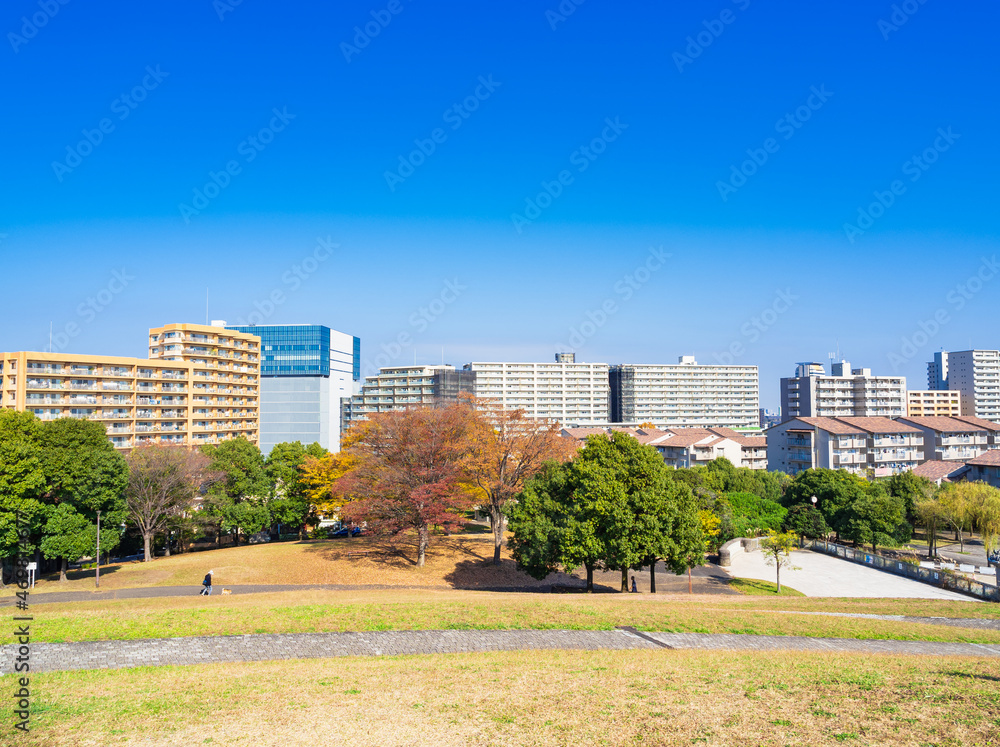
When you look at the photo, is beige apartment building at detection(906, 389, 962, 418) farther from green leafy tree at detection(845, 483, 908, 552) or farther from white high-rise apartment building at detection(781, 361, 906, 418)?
green leafy tree at detection(845, 483, 908, 552)

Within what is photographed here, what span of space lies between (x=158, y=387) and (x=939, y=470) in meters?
88.2

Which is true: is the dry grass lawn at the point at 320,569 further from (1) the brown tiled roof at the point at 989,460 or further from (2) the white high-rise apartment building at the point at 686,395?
(2) the white high-rise apartment building at the point at 686,395

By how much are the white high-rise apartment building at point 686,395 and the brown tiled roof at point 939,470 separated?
271 feet

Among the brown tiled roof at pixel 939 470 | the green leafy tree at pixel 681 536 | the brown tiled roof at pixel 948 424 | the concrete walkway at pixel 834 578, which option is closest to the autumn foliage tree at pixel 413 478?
the green leafy tree at pixel 681 536

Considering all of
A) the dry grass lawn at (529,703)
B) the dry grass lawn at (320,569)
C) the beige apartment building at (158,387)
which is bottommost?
the dry grass lawn at (320,569)

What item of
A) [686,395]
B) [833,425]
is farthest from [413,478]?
[686,395]

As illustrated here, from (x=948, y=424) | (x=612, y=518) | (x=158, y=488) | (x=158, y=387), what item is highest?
(x=158, y=387)

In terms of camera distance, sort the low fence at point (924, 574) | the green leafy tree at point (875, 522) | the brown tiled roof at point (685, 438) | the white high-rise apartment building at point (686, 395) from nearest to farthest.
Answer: the low fence at point (924, 574), the green leafy tree at point (875, 522), the brown tiled roof at point (685, 438), the white high-rise apartment building at point (686, 395)

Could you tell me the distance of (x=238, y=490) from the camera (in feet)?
144

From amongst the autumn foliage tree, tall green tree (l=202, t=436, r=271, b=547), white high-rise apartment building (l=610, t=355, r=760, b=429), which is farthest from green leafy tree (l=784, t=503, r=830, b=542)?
white high-rise apartment building (l=610, t=355, r=760, b=429)

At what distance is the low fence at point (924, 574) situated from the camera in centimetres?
2742

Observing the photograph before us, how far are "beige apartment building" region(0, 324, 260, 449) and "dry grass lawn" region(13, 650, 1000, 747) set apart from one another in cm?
6072

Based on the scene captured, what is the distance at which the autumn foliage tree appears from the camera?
105ft

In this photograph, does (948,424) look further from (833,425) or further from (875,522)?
(875,522)
